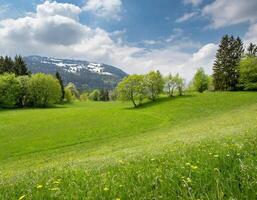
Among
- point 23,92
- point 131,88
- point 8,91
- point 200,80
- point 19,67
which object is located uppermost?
point 19,67

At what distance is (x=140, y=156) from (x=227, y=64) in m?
102

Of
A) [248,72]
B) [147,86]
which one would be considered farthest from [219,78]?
[147,86]

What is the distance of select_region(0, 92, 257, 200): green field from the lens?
4297mm

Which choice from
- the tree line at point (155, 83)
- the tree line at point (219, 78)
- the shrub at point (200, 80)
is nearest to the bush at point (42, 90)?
the tree line at point (155, 83)

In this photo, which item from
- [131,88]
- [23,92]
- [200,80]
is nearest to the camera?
[131,88]

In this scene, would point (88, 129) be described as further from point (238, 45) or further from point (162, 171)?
point (238, 45)

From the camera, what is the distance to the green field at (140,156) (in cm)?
430

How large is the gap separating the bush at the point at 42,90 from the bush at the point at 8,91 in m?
6.72

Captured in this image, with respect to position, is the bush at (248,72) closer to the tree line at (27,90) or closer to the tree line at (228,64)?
the tree line at (228,64)

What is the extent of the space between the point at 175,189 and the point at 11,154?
3476 centimetres

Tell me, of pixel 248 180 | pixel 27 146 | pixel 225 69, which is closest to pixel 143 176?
pixel 248 180

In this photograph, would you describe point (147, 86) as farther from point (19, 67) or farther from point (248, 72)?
point (19, 67)

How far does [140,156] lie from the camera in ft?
35.9

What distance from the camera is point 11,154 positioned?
34906 millimetres
